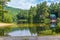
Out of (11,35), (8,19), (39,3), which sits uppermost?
(39,3)

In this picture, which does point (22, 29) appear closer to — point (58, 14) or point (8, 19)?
point (8, 19)

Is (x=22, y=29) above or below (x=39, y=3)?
below

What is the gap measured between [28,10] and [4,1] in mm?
523

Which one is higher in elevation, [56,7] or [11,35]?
[56,7]

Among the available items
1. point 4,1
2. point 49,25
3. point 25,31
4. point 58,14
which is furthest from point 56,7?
point 4,1

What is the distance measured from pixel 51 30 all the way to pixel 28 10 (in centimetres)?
63

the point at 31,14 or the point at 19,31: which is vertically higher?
the point at 31,14

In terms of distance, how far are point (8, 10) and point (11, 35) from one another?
20.1 inches

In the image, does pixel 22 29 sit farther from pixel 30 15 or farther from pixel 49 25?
pixel 49 25

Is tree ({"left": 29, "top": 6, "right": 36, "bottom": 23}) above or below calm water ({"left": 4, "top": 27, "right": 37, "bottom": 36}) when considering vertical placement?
above

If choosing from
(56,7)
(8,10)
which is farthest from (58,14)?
(8,10)

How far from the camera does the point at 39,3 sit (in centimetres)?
379

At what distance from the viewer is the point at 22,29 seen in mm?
3756

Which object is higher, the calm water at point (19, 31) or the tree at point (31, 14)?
the tree at point (31, 14)
